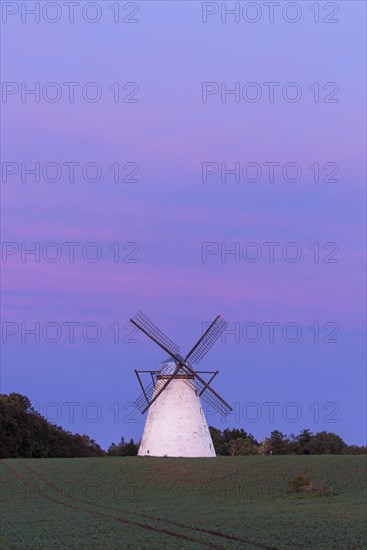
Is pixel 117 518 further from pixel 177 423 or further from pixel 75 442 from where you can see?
pixel 75 442

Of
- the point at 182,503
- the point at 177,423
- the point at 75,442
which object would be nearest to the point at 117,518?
the point at 182,503

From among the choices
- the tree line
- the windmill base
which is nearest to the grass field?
→ the windmill base

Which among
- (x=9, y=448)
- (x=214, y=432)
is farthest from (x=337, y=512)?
(x=214, y=432)

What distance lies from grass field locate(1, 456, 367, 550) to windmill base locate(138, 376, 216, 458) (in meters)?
2.37

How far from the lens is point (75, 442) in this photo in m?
109

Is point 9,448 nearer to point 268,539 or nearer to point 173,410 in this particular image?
point 173,410

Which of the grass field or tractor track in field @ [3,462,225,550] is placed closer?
tractor track in field @ [3,462,225,550]

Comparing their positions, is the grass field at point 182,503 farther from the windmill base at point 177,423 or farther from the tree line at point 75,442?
the tree line at point 75,442

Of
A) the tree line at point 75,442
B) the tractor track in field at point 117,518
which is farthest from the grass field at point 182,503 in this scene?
the tree line at point 75,442

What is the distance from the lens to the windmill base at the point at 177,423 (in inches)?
2763

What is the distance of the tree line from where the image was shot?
9525cm

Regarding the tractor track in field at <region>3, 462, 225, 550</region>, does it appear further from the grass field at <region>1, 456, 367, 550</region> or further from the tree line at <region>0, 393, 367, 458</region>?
the tree line at <region>0, 393, 367, 458</region>

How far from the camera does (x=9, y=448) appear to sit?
93.9 m

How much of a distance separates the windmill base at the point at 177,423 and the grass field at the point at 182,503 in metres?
2.37
